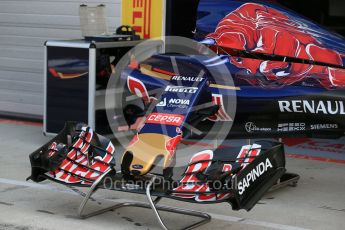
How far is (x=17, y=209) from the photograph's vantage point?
6.14 m

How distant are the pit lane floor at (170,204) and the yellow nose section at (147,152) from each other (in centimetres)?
48

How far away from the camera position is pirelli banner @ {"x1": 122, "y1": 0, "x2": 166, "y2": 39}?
9500 millimetres

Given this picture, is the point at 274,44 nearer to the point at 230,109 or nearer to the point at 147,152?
the point at 230,109

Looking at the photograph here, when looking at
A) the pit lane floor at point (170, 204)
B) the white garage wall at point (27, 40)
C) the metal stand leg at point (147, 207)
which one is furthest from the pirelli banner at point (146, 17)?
the metal stand leg at point (147, 207)

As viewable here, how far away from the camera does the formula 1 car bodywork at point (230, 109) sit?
214 inches

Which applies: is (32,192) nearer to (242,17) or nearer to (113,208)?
(113,208)

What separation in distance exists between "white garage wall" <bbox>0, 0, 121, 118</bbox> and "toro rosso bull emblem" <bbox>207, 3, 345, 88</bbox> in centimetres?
368

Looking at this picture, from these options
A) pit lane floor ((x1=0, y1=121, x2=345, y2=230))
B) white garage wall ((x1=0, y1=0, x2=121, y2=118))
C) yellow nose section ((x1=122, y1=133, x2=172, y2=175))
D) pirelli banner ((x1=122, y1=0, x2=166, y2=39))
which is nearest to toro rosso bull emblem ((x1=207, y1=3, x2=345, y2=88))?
pit lane floor ((x1=0, y1=121, x2=345, y2=230))

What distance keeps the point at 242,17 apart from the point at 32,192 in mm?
2464

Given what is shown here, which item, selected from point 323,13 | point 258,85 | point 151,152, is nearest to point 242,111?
point 258,85

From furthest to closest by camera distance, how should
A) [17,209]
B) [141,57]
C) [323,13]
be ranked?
[323,13]
[141,57]
[17,209]

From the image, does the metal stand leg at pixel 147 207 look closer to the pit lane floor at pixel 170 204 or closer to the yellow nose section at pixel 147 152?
the pit lane floor at pixel 170 204

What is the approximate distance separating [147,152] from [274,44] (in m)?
1.63

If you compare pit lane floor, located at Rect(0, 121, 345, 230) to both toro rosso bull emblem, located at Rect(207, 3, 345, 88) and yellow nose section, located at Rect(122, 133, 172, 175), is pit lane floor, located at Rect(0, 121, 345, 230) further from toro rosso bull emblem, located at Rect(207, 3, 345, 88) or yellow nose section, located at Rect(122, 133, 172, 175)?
toro rosso bull emblem, located at Rect(207, 3, 345, 88)
